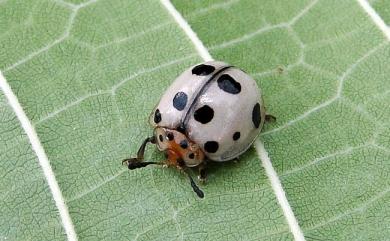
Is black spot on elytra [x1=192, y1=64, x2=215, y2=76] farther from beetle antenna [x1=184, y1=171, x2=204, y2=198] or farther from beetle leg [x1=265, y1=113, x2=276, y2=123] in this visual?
beetle antenna [x1=184, y1=171, x2=204, y2=198]

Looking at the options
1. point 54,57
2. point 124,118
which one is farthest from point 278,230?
point 54,57

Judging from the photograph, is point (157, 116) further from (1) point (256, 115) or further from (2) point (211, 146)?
(1) point (256, 115)

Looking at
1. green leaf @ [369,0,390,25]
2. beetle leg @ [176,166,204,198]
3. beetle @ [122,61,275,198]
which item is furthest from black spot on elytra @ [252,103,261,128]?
green leaf @ [369,0,390,25]

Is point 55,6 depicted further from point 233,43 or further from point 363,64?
point 363,64

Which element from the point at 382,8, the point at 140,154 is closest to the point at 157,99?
the point at 140,154

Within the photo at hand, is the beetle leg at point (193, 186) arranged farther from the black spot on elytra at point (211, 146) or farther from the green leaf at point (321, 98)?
the green leaf at point (321, 98)

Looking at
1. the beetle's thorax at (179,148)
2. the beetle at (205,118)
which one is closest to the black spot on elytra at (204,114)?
the beetle at (205,118)
